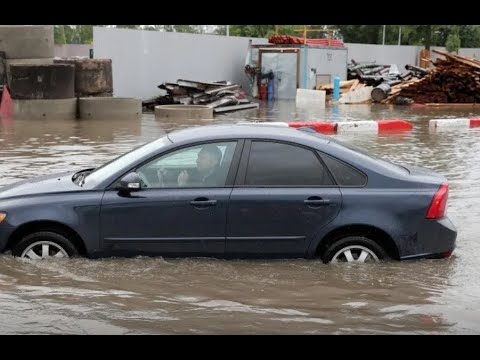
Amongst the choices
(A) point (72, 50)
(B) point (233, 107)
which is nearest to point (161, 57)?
(B) point (233, 107)

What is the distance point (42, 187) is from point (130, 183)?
3.06 ft

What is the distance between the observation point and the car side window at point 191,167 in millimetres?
5855

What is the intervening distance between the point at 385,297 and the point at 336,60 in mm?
31002

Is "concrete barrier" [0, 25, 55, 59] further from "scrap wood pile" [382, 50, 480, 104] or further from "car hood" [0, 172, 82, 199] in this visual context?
"scrap wood pile" [382, 50, 480, 104]

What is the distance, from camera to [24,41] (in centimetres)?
1962

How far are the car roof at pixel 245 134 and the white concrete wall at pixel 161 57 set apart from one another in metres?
18.1

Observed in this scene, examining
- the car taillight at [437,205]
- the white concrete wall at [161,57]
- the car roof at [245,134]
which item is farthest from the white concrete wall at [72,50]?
the car taillight at [437,205]

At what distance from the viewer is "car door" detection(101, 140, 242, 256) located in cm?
575

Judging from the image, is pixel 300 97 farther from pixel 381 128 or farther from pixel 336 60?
pixel 381 128

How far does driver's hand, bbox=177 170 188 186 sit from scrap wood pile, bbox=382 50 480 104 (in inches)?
1008

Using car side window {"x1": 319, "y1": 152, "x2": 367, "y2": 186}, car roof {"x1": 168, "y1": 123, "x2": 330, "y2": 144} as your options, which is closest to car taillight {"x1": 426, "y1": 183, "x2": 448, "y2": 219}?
car side window {"x1": 319, "y1": 152, "x2": 367, "y2": 186}

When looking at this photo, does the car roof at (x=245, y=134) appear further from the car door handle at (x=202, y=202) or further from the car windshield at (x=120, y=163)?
the car door handle at (x=202, y=202)

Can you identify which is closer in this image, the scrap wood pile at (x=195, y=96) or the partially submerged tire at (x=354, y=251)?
the partially submerged tire at (x=354, y=251)

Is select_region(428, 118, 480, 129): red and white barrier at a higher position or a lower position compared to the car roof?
lower
